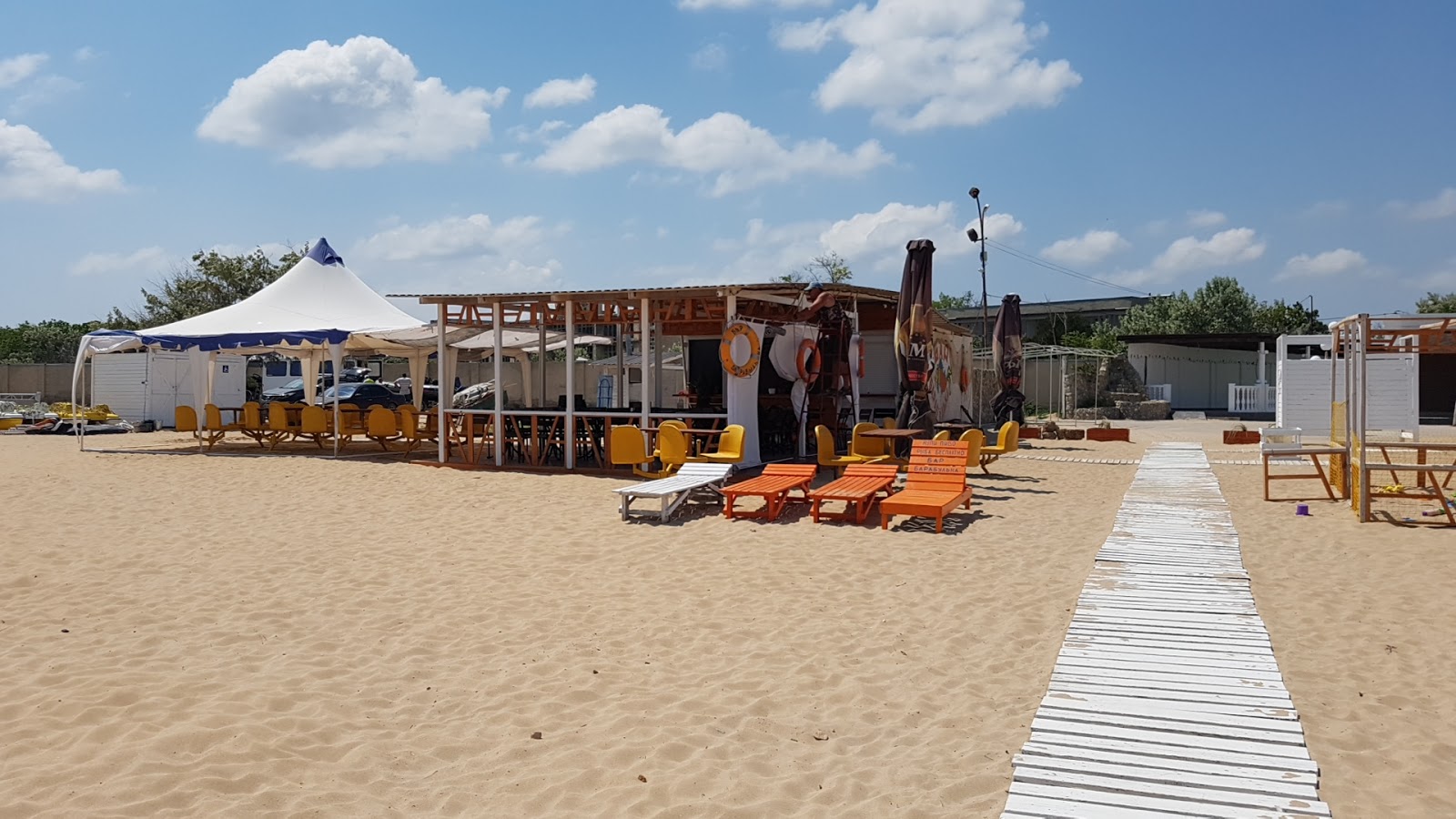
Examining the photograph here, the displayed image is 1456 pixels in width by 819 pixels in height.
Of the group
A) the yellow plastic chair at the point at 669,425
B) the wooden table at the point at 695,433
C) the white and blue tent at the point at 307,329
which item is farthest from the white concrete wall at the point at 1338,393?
the white and blue tent at the point at 307,329

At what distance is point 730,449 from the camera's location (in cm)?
1077

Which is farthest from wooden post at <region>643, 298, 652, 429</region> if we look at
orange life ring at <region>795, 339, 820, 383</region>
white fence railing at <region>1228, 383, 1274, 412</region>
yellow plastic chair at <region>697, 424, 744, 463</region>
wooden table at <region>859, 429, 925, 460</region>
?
white fence railing at <region>1228, 383, 1274, 412</region>

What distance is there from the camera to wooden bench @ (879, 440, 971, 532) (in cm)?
810

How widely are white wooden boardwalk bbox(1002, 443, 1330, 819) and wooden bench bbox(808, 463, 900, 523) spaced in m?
2.37

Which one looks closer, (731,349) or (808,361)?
(731,349)

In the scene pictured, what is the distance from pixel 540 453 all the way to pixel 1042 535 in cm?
786

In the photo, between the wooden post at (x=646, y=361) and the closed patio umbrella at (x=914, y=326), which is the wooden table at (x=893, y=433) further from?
the wooden post at (x=646, y=361)

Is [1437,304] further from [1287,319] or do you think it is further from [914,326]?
[914,326]

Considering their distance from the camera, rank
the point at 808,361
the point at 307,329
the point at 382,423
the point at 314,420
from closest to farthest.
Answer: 1. the point at 808,361
2. the point at 382,423
3. the point at 307,329
4. the point at 314,420

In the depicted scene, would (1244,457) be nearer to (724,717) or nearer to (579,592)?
(579,592)

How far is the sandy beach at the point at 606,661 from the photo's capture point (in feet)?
10.9

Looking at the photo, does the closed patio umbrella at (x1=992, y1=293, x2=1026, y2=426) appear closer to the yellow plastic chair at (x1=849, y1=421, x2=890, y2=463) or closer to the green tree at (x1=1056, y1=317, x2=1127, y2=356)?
the yellow plastic chair at (x1=849, y1=421, x2=890, y2=463)

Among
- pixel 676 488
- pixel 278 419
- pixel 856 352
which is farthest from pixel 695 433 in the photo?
pixel 278 419

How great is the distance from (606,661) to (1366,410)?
28.6 ft
